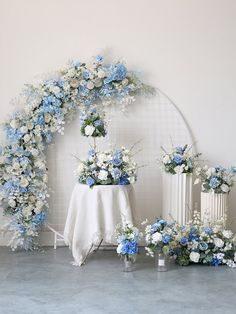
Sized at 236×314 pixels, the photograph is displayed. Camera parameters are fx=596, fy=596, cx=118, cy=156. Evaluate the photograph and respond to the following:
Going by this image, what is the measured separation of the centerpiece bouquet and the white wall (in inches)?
46.2

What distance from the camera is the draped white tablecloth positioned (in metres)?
4.93

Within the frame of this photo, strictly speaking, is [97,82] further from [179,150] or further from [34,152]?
[179,150]

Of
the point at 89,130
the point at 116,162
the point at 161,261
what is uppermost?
the point at 89,130

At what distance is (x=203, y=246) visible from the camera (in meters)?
4.93

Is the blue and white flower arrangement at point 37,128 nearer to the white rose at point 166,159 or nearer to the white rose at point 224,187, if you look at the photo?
the white rose at point 166,159

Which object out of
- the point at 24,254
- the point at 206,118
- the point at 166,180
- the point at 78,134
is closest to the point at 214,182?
the point at 166,180

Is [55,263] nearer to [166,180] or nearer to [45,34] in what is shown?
[166,180]

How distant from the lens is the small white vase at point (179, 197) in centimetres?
536

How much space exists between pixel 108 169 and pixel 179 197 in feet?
2.51

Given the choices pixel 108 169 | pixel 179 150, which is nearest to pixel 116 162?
pixel 108 169

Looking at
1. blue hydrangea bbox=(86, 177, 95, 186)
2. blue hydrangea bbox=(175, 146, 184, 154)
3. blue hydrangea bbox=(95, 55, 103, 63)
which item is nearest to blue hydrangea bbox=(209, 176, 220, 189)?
blue hydrangea bbox=(175, 146, 184, 154)

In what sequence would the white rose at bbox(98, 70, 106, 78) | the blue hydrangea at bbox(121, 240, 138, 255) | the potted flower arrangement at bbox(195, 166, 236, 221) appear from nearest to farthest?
the blue hydrangea at bbox(121, 240, 138, 255)
the potted flower arrangement at bbox(195, 166, 236, 221)
the white rose at bbox(98, 70, 106, 78)

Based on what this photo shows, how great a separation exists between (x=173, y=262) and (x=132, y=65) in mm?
1942

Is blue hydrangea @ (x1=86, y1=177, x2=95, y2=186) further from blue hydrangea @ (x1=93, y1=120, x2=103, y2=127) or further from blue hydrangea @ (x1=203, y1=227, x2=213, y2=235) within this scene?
blue hydrangea @ (x1=203, y1=227, x2=213, y2=235)
